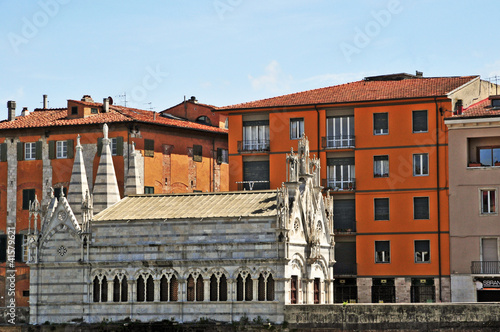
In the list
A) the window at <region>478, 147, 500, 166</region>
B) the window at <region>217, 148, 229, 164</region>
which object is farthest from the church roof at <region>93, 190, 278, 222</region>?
the window at <region>217, 148, 229, 164</region>

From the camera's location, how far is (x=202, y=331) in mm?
53188

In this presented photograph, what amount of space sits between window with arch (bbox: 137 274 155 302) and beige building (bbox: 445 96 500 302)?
17.8m

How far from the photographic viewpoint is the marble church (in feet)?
173

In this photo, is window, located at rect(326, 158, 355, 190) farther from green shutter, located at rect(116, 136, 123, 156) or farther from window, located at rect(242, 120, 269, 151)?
green shutter, located at rect(116, 136, 123, 156)

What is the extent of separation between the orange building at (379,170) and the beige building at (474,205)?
2.50ft

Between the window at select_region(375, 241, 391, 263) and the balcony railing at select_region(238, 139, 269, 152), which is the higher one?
the balcony railing at select_region(238, 139, 269, 152)

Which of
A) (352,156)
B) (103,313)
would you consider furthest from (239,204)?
(352,156)

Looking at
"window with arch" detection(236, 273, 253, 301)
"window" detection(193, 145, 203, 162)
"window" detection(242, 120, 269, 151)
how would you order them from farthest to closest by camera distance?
"window" detection(193, 145, 203, 162) → "window" detection(242, 120, 269, 151) → "window with arch" detection(236, 273, 253, 301)

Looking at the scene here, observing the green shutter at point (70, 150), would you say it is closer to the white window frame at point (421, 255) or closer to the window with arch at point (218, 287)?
the window with arch at point (218, 287)

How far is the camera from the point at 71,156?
72500mm

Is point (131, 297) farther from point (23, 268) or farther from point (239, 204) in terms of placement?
point (23, 268)

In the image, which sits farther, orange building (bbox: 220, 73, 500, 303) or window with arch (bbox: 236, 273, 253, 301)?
orange building (bbox: 220, 73, 500, 303)

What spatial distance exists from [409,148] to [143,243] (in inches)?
734

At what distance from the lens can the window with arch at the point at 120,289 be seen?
2174 inches
